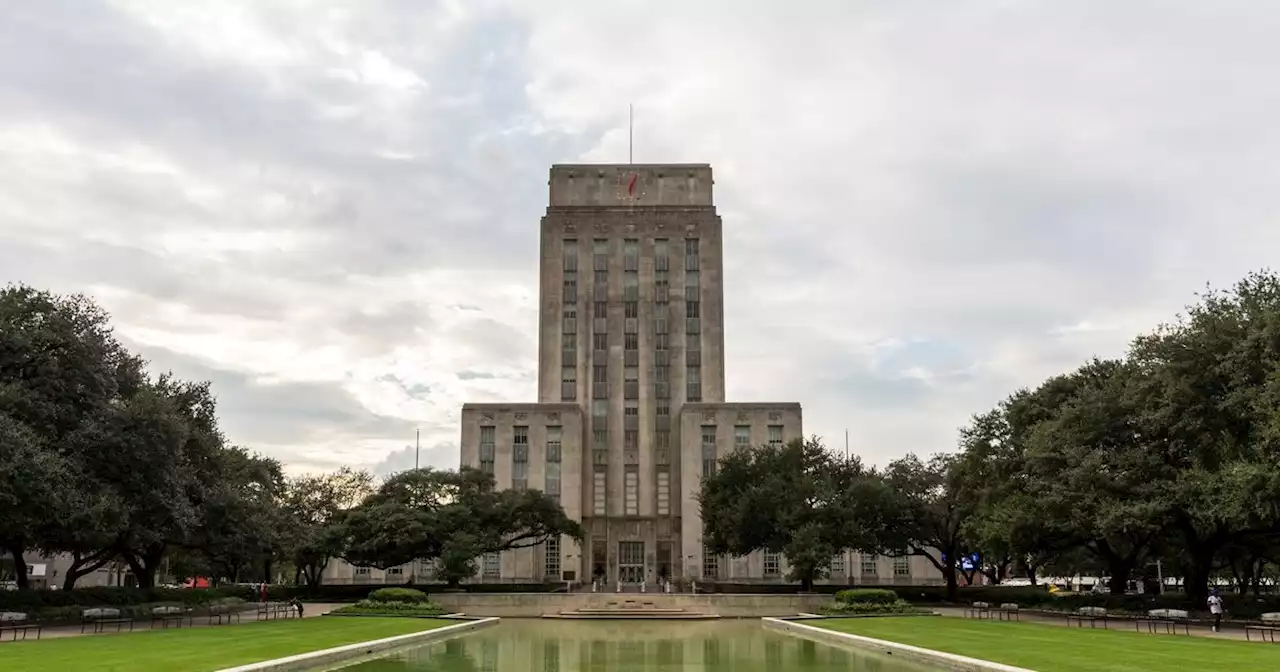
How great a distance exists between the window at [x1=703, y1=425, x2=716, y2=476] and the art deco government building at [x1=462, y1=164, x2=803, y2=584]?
0.40 ft

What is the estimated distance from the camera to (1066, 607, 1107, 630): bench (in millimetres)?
37875

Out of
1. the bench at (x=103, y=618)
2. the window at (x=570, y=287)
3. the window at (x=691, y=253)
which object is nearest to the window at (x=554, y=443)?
the window at (x=570, y=287)

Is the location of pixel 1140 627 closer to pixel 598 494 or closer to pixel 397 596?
pixel 397 596

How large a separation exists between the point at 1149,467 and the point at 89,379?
136ft

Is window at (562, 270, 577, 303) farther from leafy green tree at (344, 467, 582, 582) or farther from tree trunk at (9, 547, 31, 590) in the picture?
tree trunk at (9, 547, 31, 590)

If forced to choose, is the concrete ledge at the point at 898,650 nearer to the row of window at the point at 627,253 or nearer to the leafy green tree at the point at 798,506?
the leafy green tree at the point at 798,506

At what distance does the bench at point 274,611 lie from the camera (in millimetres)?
45138

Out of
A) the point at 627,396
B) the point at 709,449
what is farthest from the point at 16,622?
the point at 627,396

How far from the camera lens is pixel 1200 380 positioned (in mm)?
37219

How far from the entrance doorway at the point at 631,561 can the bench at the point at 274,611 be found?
1775 inches

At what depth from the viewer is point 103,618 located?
37.1 meters

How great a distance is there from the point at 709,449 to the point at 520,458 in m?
17.7

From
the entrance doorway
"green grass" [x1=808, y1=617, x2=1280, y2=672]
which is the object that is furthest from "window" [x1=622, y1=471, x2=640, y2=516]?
"green grass" [x1=808, y1=617, x2=1280, y2=672]

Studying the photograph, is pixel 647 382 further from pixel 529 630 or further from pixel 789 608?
pixel 529 630
